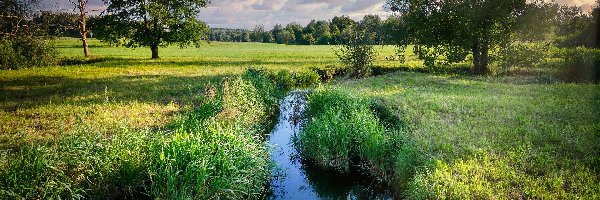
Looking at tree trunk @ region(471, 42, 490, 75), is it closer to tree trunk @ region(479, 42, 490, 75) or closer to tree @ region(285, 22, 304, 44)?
tree trunk @ region(479, 42, 490, 75)

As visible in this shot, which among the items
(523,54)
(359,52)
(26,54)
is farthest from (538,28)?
(26,54)

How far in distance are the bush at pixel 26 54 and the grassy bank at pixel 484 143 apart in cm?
2871

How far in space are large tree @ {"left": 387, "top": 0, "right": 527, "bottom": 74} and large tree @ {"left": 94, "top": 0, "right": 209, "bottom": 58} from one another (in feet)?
72.6

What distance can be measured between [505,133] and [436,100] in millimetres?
5483

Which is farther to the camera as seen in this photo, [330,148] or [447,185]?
[330,148]

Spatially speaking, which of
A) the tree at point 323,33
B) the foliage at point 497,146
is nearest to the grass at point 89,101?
the foliage at point 497,146

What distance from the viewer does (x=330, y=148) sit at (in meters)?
11.3

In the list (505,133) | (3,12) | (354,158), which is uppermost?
(3,12)

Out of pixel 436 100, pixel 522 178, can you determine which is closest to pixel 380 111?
pixel 436 100

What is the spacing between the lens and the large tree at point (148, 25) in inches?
1512

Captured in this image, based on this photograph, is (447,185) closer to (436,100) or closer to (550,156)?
(550,156)

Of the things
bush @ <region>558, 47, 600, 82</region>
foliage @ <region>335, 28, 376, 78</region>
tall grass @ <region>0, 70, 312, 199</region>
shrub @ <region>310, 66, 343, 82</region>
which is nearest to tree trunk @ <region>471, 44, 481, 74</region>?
bush @ <region>558, 47, 600, 82</region>

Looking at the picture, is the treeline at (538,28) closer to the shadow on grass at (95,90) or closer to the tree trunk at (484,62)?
the tree trunk at (484,62)

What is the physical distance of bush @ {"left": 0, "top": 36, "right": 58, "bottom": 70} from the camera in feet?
103
